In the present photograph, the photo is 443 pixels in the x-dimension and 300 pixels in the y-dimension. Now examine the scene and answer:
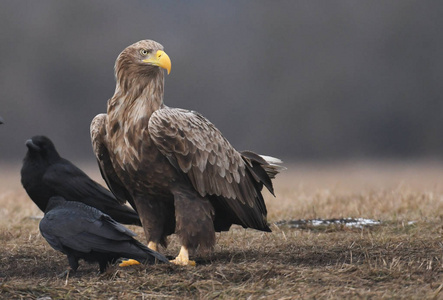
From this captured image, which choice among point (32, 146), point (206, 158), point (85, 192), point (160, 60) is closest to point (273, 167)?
point (206, 158)

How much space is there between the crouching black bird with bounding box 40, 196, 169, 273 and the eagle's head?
1198 millimetres

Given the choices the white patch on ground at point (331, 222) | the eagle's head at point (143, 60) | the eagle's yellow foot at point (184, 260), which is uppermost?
the eagle's head at point (143, 60)

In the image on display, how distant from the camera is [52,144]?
22.7ft

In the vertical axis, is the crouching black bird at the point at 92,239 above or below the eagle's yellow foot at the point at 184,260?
above

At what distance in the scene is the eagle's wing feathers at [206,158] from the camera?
5.03 metres

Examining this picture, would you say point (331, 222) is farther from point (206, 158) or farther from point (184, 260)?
point (184, 260)

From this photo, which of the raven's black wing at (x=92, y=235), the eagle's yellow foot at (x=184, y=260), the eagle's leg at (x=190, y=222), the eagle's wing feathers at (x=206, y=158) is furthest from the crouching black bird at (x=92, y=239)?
the eagle's wing feathers at (x=206, y=158)

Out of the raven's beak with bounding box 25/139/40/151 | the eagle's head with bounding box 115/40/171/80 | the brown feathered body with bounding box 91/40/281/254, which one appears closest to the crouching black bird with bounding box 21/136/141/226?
the raven's beak with bounding box 25/139/40/151

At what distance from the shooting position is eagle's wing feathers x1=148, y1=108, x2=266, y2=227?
5.03 meters

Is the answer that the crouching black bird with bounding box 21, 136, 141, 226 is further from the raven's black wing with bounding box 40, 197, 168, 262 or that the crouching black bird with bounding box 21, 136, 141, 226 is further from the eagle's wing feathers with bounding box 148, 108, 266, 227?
the raven's black wing with bounding box 40, 197, 168, 262

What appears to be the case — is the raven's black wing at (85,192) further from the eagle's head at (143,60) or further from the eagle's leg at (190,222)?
the eagle's head at (143,60)

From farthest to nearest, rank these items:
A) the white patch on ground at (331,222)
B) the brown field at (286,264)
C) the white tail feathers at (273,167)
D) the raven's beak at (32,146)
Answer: the white patch on ground at (331,222)
the raven's beak at (32,146)
the white tail feathers at (273,167)
the brown field at (286,264)

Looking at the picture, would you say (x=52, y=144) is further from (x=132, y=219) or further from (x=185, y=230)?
(x=185, y=230)

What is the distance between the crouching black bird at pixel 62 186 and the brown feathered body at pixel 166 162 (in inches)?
35.9
